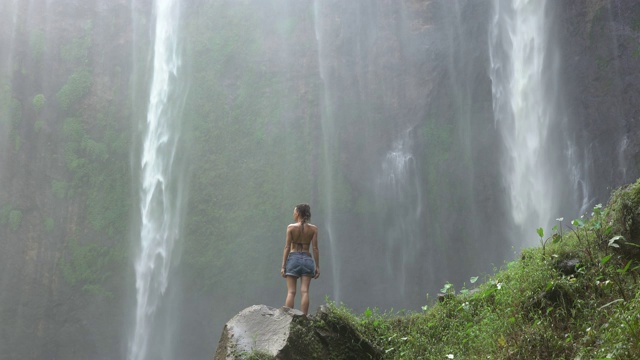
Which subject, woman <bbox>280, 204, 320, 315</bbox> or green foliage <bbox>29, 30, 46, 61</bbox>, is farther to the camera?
green foliage <bbox>29, 30, 46, 61</bbox>

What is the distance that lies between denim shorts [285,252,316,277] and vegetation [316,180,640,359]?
0.59 m

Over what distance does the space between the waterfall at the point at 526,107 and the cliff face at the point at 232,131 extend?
69cm

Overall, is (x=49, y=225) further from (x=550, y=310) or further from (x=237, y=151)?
(x=550, y=310)

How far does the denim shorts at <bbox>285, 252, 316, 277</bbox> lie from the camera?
274 inches

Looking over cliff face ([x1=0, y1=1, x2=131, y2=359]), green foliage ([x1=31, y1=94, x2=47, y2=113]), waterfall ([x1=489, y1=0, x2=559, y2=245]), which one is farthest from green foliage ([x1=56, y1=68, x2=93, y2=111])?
waterfall ([x1=489, y1=0, x2=559, y2=245])

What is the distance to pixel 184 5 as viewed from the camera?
2641cm

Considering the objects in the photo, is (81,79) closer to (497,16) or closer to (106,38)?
(106,38)

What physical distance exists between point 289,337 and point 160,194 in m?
18.1

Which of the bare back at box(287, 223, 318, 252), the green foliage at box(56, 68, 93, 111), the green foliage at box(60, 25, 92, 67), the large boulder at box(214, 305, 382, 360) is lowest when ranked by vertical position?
the large boulder at box(214, 305, 382, 360)

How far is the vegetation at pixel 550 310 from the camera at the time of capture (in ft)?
15.4

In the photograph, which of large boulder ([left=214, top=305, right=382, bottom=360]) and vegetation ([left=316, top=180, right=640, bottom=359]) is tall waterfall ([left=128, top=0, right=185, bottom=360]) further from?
large boulder ([left=214, top=305, right=382, bottom=360])

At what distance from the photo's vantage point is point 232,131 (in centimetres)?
2478

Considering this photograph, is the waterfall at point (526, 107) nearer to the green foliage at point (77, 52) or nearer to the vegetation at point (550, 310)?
the vegetation at point (550, 310)

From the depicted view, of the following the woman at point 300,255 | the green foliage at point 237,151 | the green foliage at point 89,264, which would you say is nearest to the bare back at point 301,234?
the woman at point 300,255
